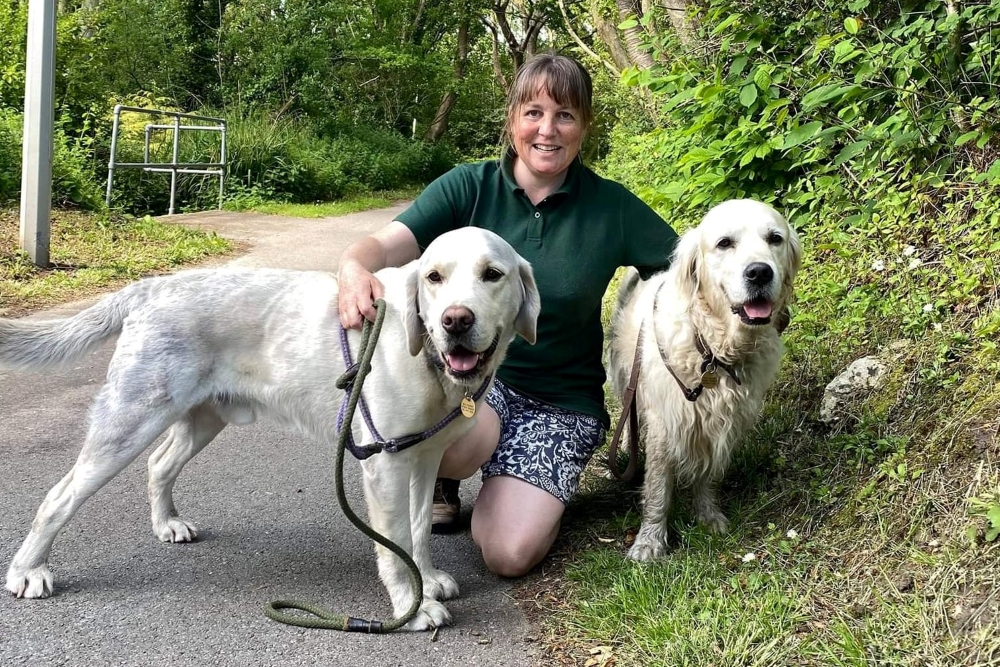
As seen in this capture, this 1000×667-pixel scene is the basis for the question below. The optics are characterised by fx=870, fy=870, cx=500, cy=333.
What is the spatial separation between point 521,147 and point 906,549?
226cm

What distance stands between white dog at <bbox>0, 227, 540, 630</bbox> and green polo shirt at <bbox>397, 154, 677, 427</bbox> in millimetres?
715

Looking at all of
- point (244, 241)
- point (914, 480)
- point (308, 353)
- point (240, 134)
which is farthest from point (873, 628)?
point (240, 134)

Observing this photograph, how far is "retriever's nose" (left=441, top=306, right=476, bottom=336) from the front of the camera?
278 cm

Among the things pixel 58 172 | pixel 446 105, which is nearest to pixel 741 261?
pixel 58 172

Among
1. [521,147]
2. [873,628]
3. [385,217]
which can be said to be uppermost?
[521,147]

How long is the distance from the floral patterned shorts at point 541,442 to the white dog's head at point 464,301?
84 cm

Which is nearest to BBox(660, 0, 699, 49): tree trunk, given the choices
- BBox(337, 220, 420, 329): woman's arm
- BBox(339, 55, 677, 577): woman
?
BBox(339, 55, 677, 577): woman

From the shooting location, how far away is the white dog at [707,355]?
11.2 ft

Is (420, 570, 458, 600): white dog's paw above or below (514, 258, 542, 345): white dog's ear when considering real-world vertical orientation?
below

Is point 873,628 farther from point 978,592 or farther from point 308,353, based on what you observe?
point 308,353

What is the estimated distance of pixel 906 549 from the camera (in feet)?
9.76

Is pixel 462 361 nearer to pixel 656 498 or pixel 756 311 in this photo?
pixel 756 311

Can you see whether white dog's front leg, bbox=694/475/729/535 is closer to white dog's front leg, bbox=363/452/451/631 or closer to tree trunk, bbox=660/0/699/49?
white dog's front leg, bbox=363/452/451/631

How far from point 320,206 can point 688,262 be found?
48.1 feet
